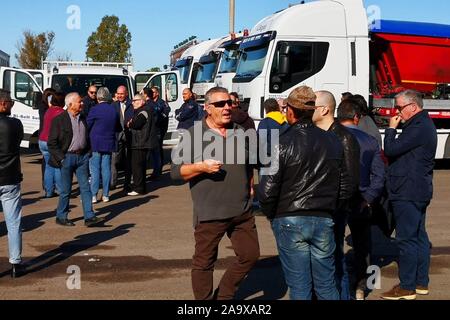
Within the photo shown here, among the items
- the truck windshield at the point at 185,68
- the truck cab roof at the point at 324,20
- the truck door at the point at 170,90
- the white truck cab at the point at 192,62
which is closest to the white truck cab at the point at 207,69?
the white truck cab at the point at 192,62

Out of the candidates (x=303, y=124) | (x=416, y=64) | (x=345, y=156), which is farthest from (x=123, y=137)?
(x=303, y=124)

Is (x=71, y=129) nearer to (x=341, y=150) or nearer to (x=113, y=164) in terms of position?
(x=113, y=164)

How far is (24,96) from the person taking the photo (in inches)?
640

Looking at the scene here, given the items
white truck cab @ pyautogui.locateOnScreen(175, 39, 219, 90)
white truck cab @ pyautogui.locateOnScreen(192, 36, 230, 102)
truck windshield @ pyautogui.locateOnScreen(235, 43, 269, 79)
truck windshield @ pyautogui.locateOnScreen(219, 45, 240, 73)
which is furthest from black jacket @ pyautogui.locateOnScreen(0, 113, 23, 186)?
white truck cab @ pyautogui.locateOnScreen(175, 39, 219, 90)

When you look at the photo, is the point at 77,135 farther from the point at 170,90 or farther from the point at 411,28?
the point at 411,28

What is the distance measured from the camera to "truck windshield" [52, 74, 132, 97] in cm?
1588

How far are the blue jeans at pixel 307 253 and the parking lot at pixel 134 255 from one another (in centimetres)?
170

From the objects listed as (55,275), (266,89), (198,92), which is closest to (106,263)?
(55,275)

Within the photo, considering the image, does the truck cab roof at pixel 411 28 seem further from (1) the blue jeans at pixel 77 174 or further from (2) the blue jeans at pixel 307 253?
(2) the blue jeans at pixel 307 253

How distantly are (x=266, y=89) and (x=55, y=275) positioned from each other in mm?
8785

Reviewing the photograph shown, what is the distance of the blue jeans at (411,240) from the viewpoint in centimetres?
621

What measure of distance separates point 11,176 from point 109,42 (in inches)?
1291

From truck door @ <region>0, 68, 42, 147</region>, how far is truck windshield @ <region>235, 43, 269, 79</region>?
4.90 m

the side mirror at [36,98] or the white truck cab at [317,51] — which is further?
the white truck cab at [317,51]
